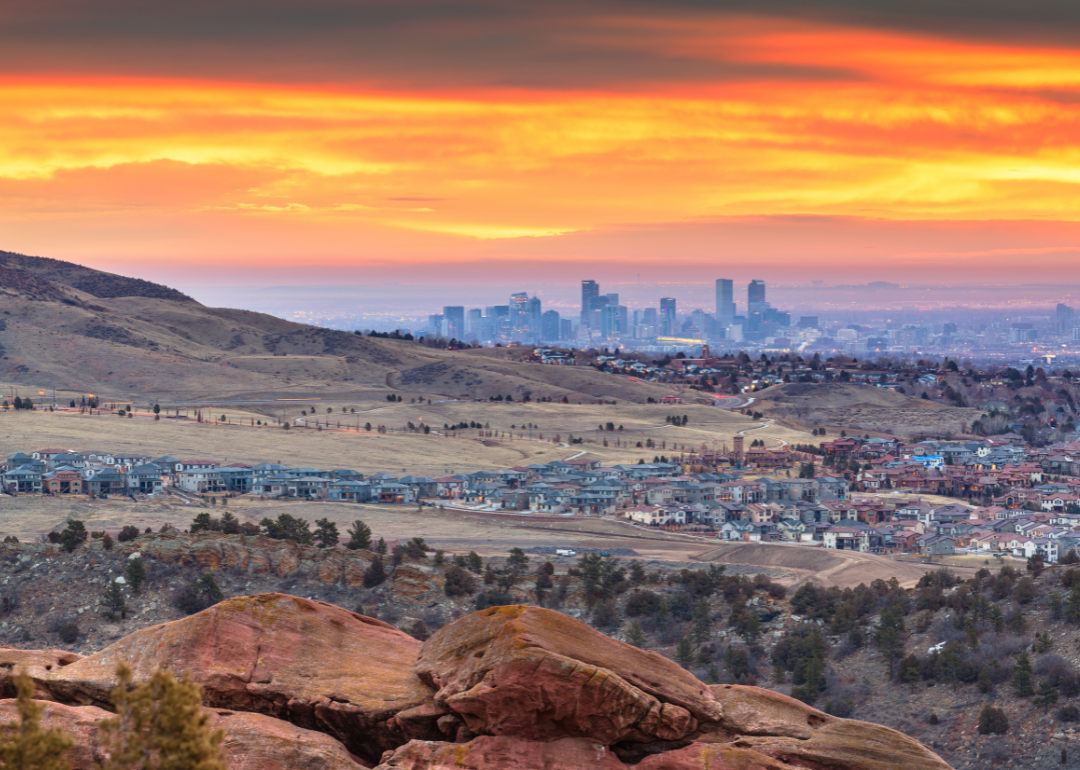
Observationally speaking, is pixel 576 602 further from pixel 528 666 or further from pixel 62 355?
pixel 62 355

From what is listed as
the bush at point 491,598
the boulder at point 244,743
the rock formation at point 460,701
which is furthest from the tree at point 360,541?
the boulder at point 244,743

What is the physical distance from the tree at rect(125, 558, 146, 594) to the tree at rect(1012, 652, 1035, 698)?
37195 mm

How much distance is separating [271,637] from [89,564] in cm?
4088

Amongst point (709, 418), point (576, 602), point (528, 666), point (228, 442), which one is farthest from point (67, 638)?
point (709, 418)

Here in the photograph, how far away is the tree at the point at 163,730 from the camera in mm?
11570

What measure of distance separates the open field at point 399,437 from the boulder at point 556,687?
89.8 metres

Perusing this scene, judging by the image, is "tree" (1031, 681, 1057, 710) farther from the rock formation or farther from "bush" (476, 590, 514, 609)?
the rock formation

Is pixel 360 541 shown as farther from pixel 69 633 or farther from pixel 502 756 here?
pixel 502 756

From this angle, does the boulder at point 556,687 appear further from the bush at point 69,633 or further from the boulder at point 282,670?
the bush at point 69,633

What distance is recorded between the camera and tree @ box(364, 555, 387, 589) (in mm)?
57025

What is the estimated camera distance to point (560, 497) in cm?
9238

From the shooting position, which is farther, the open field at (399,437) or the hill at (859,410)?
the hill at (859,410)

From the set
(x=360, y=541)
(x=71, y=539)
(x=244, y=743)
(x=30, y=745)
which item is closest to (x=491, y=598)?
(x=360, y=541)

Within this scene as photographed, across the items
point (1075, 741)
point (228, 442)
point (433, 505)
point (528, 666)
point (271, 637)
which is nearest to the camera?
point (528, 666)
